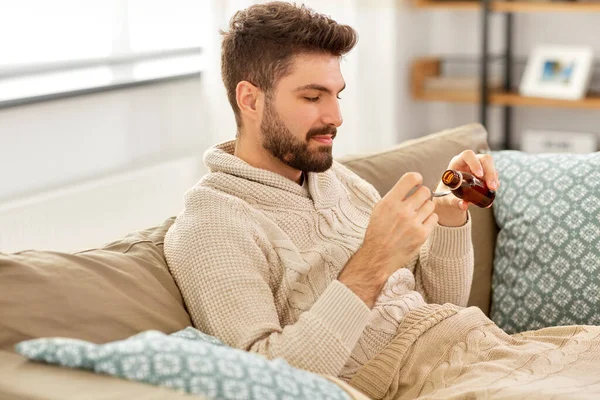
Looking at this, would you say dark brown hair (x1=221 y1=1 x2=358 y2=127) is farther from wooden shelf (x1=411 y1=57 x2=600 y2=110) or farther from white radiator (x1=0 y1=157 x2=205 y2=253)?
wooden shelf (x1=411 y1=57 x2=600 y2=110)

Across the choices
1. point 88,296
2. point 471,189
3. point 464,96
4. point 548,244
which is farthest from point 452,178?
point 464,96

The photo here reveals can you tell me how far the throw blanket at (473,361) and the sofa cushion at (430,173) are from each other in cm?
40

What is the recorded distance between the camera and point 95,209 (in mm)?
2959

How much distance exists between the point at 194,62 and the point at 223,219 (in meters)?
2.26

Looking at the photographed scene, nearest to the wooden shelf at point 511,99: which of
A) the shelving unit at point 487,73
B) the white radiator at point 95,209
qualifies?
the shelving unit at point 487,73

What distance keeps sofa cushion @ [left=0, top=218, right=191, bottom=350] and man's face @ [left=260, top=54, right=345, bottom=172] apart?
0.33 metres

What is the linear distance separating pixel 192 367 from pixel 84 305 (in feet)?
1.15

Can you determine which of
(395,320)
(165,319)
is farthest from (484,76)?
(165,319)

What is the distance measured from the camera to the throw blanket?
1496 millimetres

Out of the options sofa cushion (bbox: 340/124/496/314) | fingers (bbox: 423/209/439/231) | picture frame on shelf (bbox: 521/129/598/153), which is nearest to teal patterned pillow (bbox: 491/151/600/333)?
sofa cushion (bbox: 340/124/496/314)

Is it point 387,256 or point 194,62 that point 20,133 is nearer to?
point 194,62

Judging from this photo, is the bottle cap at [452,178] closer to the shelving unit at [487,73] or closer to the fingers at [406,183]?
the fingers at [406,183]

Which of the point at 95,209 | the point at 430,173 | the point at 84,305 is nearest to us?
the point at 84,305

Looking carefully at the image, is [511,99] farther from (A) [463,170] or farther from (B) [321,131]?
(B) [321,131]
